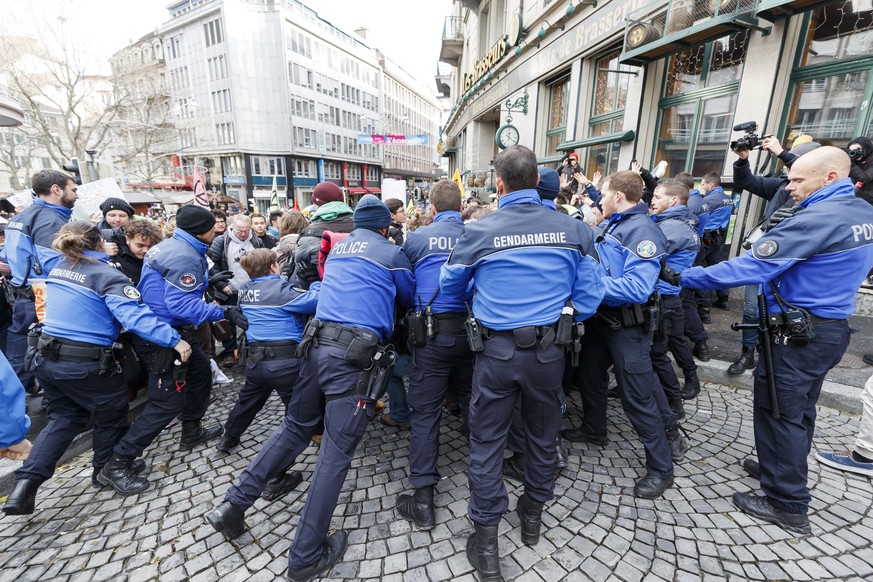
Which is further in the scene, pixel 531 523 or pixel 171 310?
pixel 171 310

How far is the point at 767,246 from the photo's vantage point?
Answer: 8.09ft

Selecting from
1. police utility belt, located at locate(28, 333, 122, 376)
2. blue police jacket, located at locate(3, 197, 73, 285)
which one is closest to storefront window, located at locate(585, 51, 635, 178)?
police utility belt, located at locate(28, 333, 122, 376)

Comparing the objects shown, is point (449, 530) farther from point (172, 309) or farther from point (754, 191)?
point (754, 191)

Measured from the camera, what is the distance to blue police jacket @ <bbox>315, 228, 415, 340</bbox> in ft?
8.34

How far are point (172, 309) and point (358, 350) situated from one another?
1.78 metres

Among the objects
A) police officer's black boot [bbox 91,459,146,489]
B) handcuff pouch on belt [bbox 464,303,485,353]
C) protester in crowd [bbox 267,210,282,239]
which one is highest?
protester in crowd [bbox 267,210,282,239]

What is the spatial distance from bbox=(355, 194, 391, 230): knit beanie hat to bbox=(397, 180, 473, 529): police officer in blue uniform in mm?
286

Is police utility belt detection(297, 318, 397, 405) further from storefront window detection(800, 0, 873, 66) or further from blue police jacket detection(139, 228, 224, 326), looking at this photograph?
storefront window detection(800, 0, 873, 66)

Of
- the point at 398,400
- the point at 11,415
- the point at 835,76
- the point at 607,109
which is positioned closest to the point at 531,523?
the point at 398,400

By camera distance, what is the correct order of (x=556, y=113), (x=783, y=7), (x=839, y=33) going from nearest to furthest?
(x=783, y=7)
(x=839, y=33)
(x=556, y=113)

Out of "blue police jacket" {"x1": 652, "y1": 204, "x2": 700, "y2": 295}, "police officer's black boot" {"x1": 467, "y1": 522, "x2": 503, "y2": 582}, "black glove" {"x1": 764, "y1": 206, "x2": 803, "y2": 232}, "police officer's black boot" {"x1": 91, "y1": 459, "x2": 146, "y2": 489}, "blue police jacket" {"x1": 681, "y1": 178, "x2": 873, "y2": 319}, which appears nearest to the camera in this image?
"police officer's black boot" {"x1": 467, "y1": 522, "x2": 503, "y2": 582}

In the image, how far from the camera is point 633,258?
2721mm

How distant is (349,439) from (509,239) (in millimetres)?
1535

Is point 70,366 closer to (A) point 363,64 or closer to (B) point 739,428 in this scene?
(B) point 739,428
